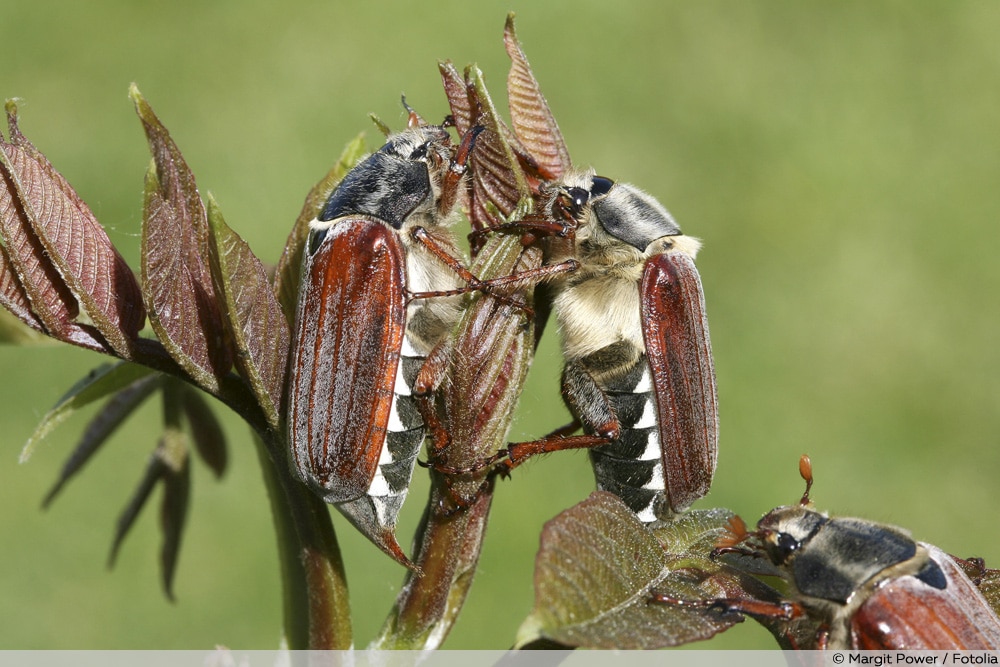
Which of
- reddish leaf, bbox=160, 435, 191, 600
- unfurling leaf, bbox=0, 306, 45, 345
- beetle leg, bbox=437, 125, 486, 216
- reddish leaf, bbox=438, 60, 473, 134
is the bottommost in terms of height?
reddish leaf, bbox=160, 435, 191, 600

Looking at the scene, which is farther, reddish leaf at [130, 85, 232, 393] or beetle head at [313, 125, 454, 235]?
beetle head at [313, 125, 454, 235]

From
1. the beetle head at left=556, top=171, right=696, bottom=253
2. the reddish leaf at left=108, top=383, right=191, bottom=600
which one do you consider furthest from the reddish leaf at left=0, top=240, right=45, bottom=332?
the beetle head at left=556, top=171, right=696, bottom=253

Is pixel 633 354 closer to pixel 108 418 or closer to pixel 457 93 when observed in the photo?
pixel 457 93

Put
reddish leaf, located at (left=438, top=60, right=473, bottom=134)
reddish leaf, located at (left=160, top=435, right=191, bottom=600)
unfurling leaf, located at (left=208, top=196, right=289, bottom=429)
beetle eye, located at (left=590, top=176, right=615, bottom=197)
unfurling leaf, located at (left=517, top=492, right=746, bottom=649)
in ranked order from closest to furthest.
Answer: unfurling leaf, located at (left=517, top=492, right=746, bottom=649)
unfurling leaf, located at (left=208, top=196, right=289, bottom=429)
reddish leaf, located at (left=438, top=60, right=473, bottom=134)
reddish leaf, located at (left=160, top=435, right=191, bottom=600)
beetle eye, located at (left=590, top=176, right=615, bottom=197)

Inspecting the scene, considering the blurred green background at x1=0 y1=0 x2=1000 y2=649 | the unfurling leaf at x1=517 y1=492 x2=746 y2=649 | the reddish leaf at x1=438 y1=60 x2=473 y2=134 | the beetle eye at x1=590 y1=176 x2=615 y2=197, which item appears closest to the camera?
the unfurling leaf at x1=517 y1=492 x2=746 y2=649

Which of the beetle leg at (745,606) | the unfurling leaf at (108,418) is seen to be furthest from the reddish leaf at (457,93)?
the unfurling leaf at (108,418)

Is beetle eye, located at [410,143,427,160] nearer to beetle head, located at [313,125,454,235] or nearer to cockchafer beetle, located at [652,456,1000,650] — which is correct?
beetle head, located at [313,125,454,235]

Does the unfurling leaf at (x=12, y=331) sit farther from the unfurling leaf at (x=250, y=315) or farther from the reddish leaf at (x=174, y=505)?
the unfurling leaf at (x=250, y=315)

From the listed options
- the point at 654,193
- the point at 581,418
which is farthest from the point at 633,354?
the point at 654,193

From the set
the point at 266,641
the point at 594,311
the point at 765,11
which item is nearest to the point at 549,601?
the point at 594,311
